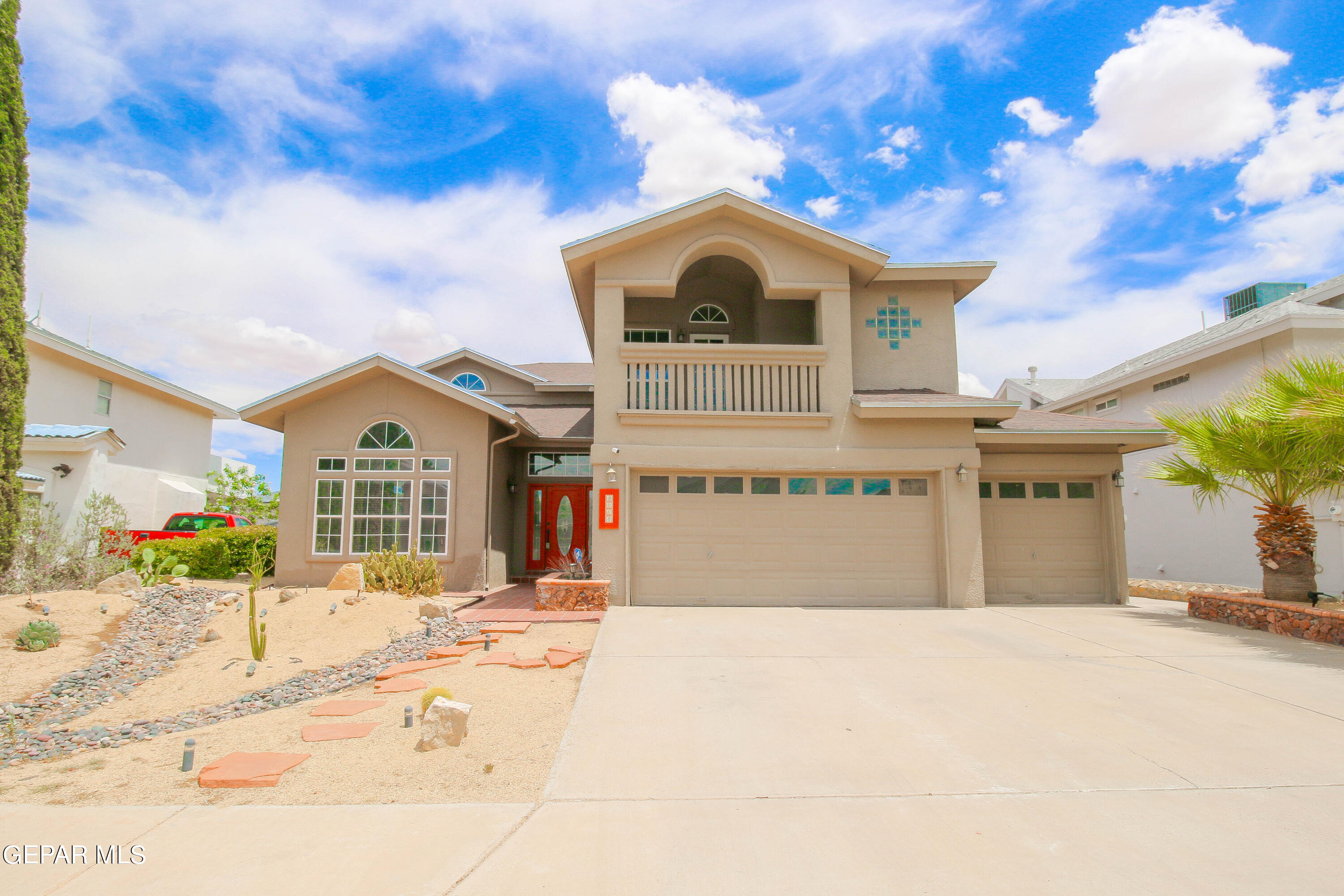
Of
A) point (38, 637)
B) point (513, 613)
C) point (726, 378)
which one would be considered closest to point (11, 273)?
point (38, 637)

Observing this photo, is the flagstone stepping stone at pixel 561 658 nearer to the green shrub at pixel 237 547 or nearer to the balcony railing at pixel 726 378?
the balcony railing at pixel 726 378

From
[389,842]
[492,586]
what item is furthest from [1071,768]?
[492,586]

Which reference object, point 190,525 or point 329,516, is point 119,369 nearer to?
point 190,525

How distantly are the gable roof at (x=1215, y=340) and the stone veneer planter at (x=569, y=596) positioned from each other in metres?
14.6

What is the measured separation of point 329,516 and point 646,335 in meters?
6.98

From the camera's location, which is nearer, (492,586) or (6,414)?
(6,414)

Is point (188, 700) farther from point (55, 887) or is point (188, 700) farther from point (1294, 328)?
point (1294, 328)

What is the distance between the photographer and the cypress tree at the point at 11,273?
1012 centimetres

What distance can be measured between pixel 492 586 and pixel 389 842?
394 inches

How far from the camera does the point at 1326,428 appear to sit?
8.70 meters

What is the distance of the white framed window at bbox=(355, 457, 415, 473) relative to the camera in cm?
1286

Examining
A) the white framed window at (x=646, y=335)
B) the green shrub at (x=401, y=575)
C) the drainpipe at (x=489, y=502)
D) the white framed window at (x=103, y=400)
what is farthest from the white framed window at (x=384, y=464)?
the white framed window at (x=103, y=400)

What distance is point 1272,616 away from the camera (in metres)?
9.43

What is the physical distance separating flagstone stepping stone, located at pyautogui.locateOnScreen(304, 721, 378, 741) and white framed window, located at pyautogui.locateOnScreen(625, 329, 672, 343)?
32.8 feet
